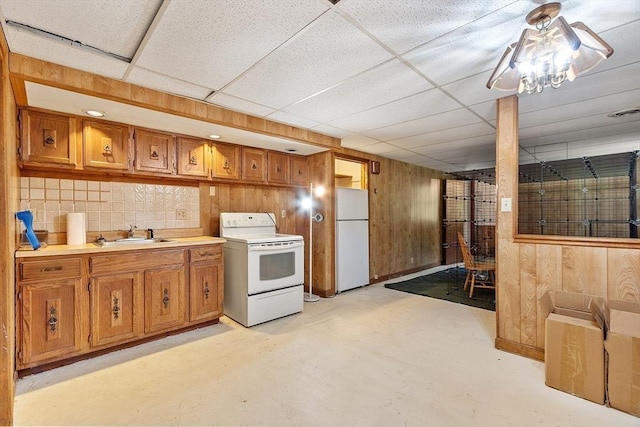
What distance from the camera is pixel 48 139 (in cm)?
246

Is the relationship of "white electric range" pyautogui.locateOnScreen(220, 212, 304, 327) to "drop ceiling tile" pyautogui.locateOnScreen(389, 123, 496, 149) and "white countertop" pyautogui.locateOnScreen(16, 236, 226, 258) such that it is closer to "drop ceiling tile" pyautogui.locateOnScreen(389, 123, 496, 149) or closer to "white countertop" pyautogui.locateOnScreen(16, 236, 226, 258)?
"white countertop" pyautogui.locateOnScreen(16, 236, 226, 258)

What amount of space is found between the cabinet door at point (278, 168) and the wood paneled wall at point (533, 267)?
8.58 feet

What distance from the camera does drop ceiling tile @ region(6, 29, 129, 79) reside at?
5.74 ft

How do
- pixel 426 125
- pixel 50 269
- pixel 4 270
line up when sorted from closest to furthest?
pixel 4 270 < pixel 50 269 < pixel 426 125

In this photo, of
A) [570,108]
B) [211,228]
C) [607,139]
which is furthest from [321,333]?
[607,139]

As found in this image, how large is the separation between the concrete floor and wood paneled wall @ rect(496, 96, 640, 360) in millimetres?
264

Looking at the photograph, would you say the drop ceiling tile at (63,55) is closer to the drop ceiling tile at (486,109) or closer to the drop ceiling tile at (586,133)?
the drop ceiling tile at (486,109)

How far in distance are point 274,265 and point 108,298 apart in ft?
5.09

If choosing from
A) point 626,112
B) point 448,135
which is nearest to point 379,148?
point 448,135

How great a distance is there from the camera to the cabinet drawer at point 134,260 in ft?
7.96

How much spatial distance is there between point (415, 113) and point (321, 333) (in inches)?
97.7

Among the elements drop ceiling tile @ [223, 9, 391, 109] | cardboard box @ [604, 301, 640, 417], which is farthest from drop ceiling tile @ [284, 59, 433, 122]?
cardboard box @ [604, 301, 640, 417]

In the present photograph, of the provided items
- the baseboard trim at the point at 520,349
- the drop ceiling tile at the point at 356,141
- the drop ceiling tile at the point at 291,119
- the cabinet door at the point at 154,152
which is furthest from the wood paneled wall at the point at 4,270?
the baseboard trim at the point at 520,349

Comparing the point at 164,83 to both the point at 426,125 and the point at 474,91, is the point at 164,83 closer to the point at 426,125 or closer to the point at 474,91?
the point at 474,91
